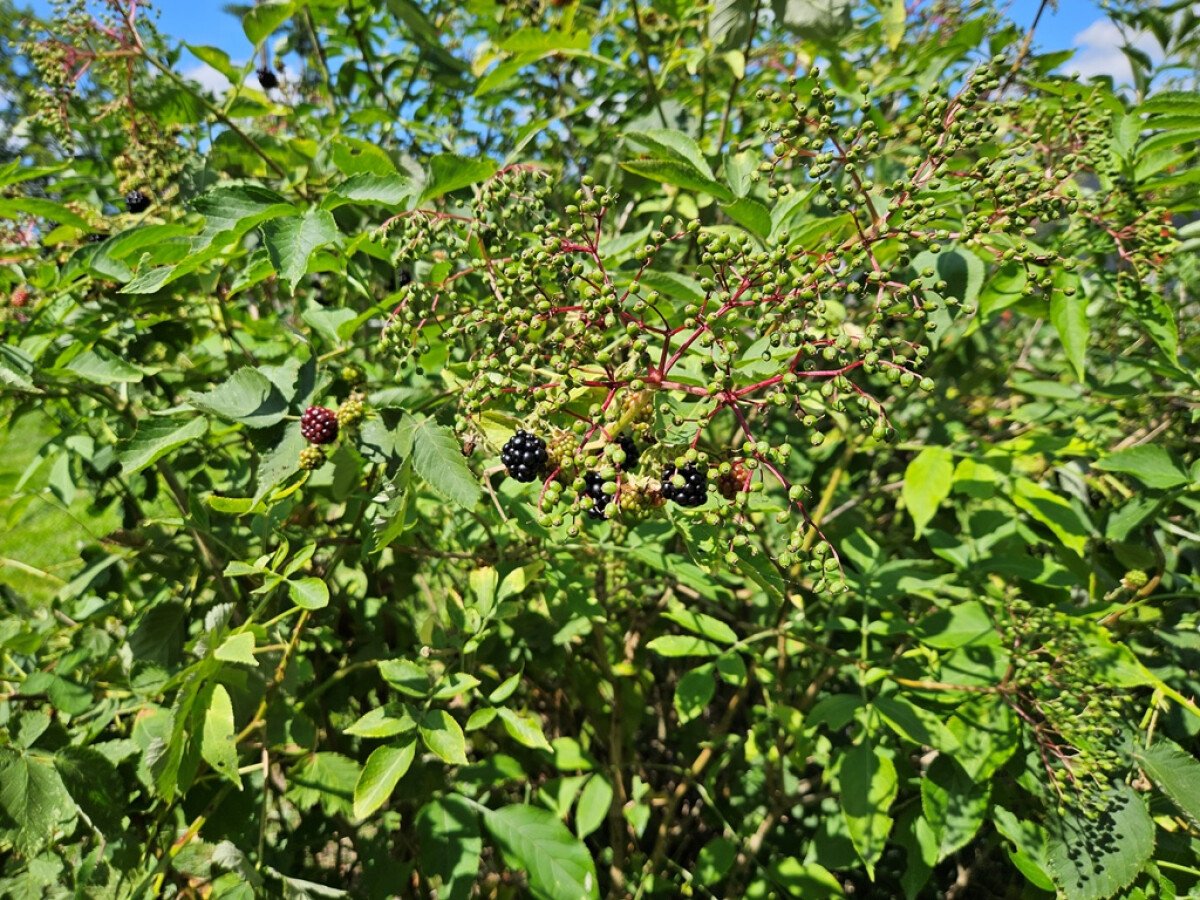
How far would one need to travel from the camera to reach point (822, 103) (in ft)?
4.39

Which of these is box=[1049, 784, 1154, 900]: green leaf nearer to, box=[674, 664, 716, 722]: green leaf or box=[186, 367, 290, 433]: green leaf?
box=[674, 664, 716, 722]: green leaf

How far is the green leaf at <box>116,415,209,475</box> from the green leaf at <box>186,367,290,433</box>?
0.06 metres

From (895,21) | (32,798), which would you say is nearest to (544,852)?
(32,798)

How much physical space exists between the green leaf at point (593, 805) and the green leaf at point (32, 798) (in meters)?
1.23

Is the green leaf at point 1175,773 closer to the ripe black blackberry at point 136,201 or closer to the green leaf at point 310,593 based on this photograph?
the green leaf at point 310,593

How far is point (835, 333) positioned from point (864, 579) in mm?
943

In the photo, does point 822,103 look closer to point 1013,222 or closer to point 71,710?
point 1013,222

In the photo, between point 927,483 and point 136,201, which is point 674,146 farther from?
point 136,201

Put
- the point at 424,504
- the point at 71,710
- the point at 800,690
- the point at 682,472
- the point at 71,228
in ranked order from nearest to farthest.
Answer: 1. the point at 682,472
2. the point at 71,710
3. the point at 71,228
4. the point at 424,504
5. the point at 800,690

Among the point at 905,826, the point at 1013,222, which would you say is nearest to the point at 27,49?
the point at 1013,222

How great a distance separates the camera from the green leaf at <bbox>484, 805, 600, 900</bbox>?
173 centimetres

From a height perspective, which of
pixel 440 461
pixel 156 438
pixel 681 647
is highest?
pixel 156 438

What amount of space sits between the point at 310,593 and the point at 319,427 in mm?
348

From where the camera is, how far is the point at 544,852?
1793 mm
